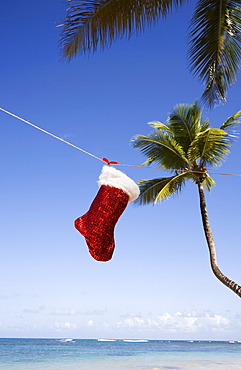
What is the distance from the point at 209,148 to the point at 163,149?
1056 millimetres

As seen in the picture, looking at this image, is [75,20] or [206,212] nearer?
[75,20]

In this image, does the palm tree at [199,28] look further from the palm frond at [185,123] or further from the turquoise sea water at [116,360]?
the turquoise sea water at [116,360]

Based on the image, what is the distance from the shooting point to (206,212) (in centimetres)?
968

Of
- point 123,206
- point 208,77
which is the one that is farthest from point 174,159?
point 123,206

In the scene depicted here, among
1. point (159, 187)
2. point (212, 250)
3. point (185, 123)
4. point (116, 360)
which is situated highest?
point (185, 123)

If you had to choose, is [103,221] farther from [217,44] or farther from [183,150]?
[183,150]

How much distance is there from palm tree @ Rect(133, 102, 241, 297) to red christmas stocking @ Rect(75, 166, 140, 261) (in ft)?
20.4

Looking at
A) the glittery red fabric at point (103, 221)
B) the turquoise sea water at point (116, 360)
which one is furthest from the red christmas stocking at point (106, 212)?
the turquoise sea water at point (116, 360)

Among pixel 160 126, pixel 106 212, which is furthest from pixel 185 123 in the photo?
pixel 106 212

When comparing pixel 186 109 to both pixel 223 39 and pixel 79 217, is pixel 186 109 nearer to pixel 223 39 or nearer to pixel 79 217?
pixel 223 39

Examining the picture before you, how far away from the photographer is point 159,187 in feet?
33.8

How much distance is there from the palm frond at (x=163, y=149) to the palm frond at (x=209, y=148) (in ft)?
0.93

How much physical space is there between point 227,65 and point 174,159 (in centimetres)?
390

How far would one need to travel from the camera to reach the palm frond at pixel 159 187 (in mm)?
10133
